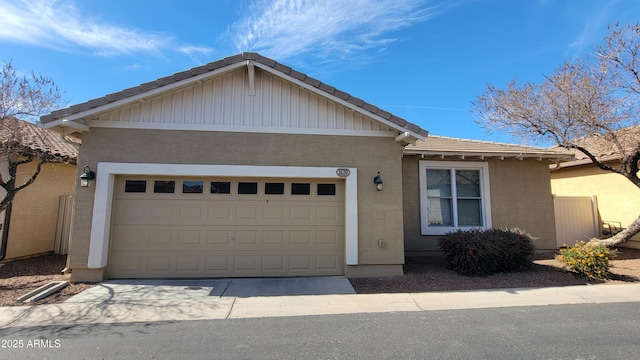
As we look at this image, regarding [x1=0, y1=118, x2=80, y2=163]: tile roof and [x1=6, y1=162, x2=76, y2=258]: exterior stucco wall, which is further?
[x1=6, y1=162, x2=76, y2=258]: exterior stucco wall

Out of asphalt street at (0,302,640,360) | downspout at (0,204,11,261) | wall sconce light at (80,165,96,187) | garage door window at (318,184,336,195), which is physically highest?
wall sconce light at (80,165,96,187)

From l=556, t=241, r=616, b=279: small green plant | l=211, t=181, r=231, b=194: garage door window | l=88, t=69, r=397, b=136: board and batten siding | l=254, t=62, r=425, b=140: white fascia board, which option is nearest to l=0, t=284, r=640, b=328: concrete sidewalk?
l=556, t=241, r=616, b=279: small green plant

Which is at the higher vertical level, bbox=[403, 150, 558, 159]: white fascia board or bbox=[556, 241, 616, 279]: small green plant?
bbox=[403, 150, 558, 159]: white fascia board

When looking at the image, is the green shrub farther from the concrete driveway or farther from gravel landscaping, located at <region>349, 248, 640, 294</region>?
the concrete driveway

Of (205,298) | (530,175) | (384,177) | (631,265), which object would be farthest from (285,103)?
(631,265)

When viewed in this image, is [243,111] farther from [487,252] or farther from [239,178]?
[487,252]

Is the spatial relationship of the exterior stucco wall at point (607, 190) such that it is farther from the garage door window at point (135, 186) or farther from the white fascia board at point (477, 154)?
the garage door window at point (135, 186)

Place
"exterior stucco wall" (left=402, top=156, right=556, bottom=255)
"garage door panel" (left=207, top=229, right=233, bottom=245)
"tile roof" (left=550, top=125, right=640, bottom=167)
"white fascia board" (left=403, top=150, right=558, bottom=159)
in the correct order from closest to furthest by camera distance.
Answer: "garage door panel" (left=207, top=229, right=233, bottom=245) < "tile roof" (left=550, top=125, right=640, bottom=167) < "white fascia board" (left=403, top=150, right=558, bottom=159) < "exterior stucco wall" (left=402, top=156, right=556, bottom=255)

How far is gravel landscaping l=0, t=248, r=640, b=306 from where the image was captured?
6.64 m

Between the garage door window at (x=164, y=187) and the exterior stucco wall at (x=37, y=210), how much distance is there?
469 cm

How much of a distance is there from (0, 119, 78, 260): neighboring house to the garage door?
10.4 ft

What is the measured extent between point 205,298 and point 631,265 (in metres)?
10.8

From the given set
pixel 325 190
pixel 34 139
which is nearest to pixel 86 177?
pixel 34 139

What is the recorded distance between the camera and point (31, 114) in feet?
25.6
